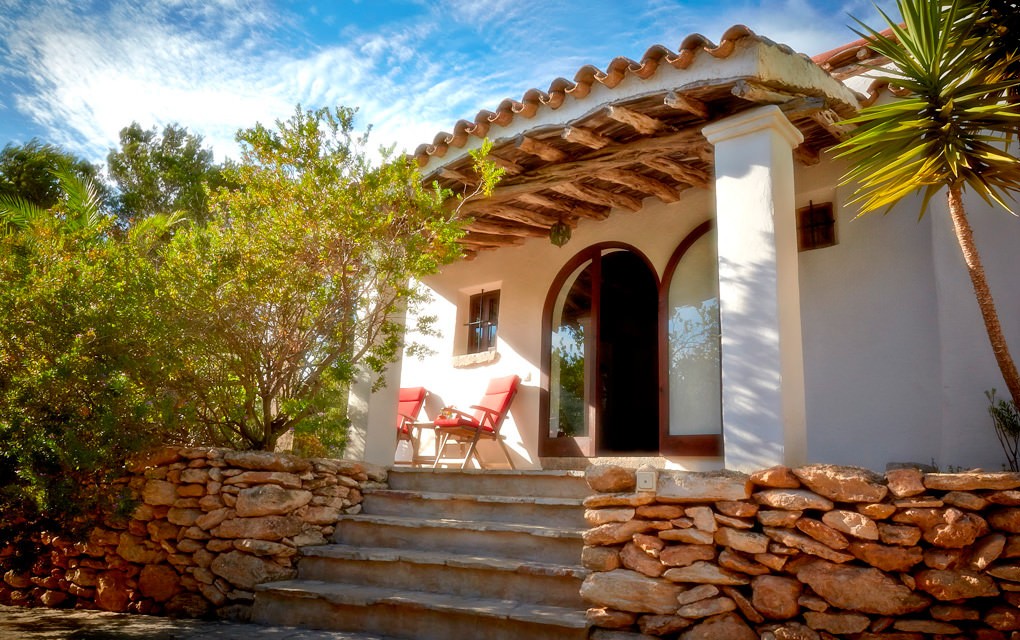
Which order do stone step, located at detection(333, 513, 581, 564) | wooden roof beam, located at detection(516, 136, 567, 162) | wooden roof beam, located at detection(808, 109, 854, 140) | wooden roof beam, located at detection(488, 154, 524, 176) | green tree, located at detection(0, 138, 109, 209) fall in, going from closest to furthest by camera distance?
stone step, located at detection(333, 513, 581, 564) → wooden roof beam, located at detection(808, 109, 854, 140) → wooden roof beam, located at detection(516, 136, 567, 162) → wooden roof beam, located at detection(488, 154, 524, 176) → green tree, located at detection(0, 138, 109, 209)

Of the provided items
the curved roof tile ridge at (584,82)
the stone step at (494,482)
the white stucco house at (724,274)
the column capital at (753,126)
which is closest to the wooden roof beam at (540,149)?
the white stucco house at (724,274)

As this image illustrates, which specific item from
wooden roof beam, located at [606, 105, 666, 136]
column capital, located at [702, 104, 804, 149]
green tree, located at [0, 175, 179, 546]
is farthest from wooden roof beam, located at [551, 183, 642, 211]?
green tree, located at [0, 175, 179, 546]

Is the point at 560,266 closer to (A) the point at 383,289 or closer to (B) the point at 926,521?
(A) the point at 383,289

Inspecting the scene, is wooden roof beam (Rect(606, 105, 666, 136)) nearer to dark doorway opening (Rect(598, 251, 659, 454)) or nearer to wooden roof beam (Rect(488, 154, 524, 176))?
wooden roof beam (Rect(488, 154, 524, 176))

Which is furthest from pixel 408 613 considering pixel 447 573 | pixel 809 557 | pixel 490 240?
pixel 490 240

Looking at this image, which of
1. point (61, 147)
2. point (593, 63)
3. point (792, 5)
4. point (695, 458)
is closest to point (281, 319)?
point (593, 63)

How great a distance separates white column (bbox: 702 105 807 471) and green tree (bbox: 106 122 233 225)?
11.4m

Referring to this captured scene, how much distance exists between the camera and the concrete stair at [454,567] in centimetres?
341

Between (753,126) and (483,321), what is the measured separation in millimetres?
3981

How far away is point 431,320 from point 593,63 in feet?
7.44

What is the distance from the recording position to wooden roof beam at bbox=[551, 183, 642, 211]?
5473mm

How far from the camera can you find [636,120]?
14.6 ft

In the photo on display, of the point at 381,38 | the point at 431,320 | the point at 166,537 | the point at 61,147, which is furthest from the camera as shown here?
the point at 61,147

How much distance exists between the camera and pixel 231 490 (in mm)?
4309
